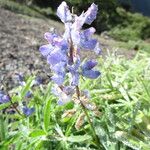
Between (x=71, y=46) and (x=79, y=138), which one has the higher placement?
(x=71, y=46)

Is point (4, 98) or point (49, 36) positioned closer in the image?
point (49, 36)

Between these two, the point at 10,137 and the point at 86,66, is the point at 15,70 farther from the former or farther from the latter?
the point at 86,66

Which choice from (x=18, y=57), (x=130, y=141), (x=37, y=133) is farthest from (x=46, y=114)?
(x=18, y=57)

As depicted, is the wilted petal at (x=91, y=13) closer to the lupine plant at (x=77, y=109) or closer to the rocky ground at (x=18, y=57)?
the lupine plant at (x=77, y=109)

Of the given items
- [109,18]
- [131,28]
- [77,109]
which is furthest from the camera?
Result: [131,28]

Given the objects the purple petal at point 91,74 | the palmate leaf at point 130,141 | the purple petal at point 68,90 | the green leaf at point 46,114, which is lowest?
A: the palmate leaf at point 130,141

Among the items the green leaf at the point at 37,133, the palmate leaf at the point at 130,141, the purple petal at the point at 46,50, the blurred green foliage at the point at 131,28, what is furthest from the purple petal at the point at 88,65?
the blurred green foliage at the point at 131,28

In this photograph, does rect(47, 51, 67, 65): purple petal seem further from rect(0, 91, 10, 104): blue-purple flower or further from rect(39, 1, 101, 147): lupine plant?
rect(0, 91, 10, 104): blue-purple flower

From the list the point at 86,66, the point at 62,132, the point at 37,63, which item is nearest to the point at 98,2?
the point at 62,132

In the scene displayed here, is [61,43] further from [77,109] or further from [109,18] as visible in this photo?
[109,18]
